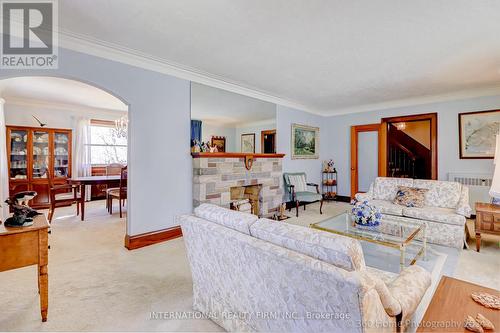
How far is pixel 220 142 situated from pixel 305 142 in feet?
9.30

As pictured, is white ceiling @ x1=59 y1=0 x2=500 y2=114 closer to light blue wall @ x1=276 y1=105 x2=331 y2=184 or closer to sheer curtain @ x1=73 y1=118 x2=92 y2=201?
light blue wall @ x1=276 y1=105 x2=331 y2=184

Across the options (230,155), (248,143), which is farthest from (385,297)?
(248,143)

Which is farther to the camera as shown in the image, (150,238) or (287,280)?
(150,238)

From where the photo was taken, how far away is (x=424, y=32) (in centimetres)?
251

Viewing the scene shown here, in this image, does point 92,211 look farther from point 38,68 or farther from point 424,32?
point 424,32

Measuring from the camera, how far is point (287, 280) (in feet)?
3.84

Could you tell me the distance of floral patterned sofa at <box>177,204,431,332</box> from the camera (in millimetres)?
987

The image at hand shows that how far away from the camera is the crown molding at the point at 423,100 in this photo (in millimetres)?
4590

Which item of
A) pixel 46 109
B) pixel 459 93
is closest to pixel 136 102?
pixel 46 109

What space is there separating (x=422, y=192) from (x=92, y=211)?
254 inches

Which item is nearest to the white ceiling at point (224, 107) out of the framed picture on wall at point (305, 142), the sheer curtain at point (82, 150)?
the framed picture on wall at point (305, 142)

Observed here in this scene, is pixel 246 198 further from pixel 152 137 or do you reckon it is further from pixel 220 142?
pixel 152 137

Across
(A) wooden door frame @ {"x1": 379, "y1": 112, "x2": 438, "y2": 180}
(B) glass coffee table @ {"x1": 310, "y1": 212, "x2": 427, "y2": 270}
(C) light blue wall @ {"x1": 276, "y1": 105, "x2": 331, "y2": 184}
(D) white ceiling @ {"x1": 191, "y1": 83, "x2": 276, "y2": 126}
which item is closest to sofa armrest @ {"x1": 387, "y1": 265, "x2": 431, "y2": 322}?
(B) glass coffee table @ {"x1": 310, "y1": 212, "x2": 427, "y2": 270}

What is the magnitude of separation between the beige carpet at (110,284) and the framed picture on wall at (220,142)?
1.62 metres
